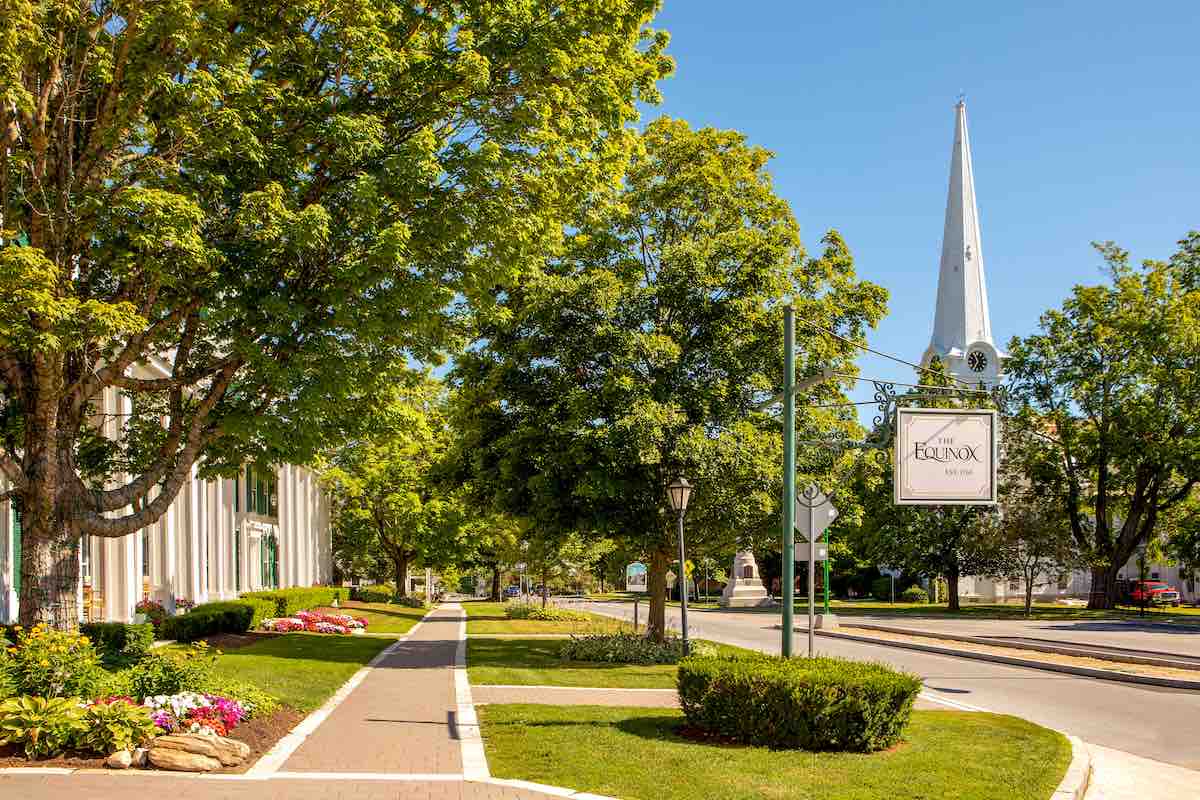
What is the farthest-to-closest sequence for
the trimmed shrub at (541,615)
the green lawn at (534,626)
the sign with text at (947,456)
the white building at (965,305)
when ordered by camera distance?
the white building at (965,305) → the trimmed shrub at (541,615) → the green lawn at (534,626) → the sign with text at (947,456)

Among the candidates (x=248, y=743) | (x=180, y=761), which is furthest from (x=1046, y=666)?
(x=180, y=761)

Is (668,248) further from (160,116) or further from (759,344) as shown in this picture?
(160,116)

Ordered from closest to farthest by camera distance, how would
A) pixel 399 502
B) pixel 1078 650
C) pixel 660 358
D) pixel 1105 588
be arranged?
pixel 660 358
pixel 1078 650
pixel 399 502
pixel 1105 588

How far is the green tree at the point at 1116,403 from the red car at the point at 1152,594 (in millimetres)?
1644

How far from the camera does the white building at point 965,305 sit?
265ft

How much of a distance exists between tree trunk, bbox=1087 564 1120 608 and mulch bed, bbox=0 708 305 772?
1798 inches

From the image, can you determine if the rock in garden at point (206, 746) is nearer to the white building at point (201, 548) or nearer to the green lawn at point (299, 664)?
the green lawn at point (299, 664)

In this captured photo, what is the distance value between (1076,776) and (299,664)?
13.6 metres

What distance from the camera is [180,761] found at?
9.57 m

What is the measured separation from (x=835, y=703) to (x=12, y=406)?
35.8ft

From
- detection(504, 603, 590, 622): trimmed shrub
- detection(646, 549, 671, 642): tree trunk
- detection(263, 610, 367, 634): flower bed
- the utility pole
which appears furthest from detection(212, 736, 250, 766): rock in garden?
detection(504, 603, 590, 622): trimmed shrub

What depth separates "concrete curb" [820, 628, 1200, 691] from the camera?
1800cm

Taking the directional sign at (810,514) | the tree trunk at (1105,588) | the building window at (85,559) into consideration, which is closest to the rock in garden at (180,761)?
the directional sign at (810,514)

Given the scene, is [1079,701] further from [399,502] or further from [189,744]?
[399,502]
